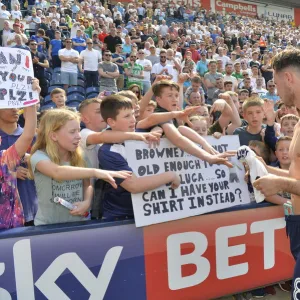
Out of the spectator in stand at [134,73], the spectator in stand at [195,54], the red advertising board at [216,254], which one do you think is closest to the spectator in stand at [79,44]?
the spectator in stand at [134,73]

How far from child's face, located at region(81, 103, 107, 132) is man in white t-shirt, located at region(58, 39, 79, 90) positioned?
21.9 ft

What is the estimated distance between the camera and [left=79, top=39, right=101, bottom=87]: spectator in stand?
10.2 meters

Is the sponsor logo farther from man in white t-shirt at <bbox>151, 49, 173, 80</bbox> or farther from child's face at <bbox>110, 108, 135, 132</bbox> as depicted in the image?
child's face at <bbox>110, 108, 135, 132</bbox>

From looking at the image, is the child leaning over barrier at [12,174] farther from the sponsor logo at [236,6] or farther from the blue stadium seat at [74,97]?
the sponsor logo at [236,6]

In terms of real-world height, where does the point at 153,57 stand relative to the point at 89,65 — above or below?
above

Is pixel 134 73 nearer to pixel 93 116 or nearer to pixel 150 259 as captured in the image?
pixel 93 116

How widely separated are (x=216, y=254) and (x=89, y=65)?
26.2 ft

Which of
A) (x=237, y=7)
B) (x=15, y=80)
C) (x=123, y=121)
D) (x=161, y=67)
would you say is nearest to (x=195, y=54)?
(x=161, y=67)

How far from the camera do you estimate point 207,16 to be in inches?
1059

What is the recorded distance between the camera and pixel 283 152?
3615mm

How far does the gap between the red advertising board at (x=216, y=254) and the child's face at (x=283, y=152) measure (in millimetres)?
511

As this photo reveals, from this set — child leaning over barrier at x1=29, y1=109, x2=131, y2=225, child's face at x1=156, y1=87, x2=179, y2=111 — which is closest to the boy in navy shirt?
child leaning over barrier at x1=29, y1=109, x2=131, y2=225

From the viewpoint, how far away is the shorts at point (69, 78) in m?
9.85

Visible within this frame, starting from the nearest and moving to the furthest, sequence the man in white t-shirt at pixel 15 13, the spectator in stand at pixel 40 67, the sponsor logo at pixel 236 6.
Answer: the spectator in stand at pixel 40 67 → the man in white t-shirt at pixel 15 13 → the sponsor logo at pixel 236 6
